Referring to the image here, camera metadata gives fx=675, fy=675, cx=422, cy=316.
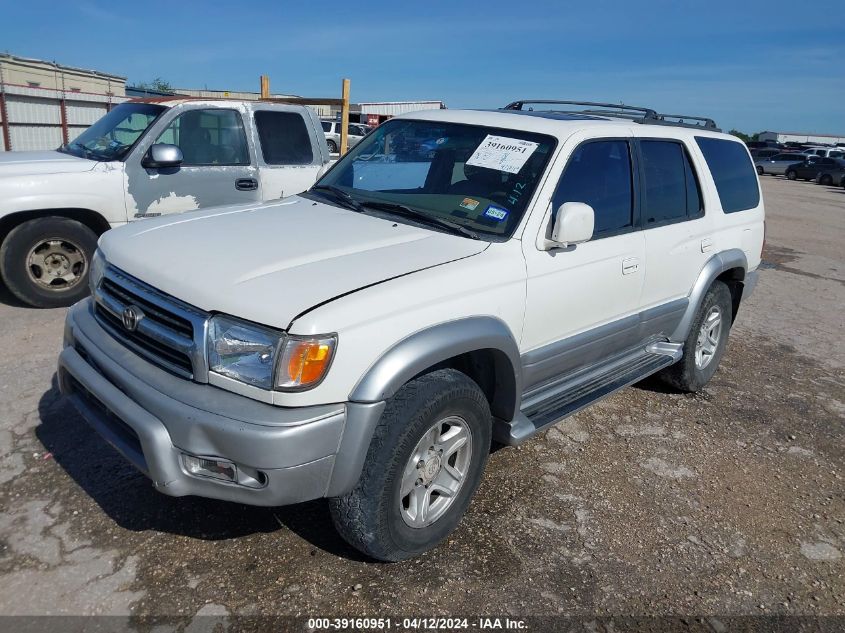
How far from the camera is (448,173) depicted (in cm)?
374

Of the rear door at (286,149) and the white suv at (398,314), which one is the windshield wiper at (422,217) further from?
the rear door at (286,149)

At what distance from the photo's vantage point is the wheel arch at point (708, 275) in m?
4.59

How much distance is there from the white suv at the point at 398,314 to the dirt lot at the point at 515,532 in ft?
1.02

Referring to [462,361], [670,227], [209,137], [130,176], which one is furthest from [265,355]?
[209,137]

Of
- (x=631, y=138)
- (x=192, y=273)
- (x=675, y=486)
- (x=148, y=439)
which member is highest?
(x=631, y=138)

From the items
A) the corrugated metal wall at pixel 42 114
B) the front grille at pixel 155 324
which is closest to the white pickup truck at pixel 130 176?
the front grille at pixel 155 324

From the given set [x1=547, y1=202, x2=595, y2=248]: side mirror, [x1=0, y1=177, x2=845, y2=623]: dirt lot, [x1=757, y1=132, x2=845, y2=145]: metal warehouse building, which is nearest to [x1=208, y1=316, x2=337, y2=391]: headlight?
[x1=0, y1=177, x2=845, y2=623]: dirt lot

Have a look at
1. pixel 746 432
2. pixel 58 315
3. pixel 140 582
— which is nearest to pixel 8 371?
pixel 58 315

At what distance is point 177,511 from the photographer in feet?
10.5

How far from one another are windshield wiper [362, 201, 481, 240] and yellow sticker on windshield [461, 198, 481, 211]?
0.50ft

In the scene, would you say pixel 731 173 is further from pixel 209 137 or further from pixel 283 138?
pixel 209 137

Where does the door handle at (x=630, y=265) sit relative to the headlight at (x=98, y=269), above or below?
above

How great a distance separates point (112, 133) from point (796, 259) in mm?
10311

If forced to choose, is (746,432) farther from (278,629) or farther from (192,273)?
(192,273)
